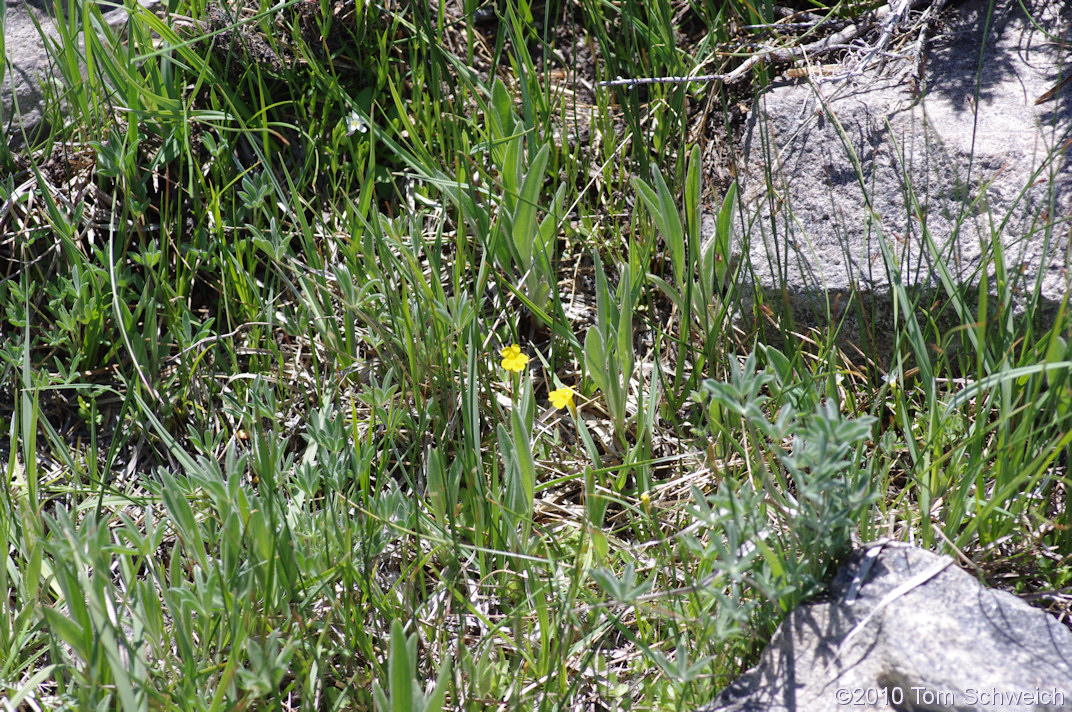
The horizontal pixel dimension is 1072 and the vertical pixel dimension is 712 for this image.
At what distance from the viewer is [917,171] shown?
241cm

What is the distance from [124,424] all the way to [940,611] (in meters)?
2.31

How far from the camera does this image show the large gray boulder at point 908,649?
1464 millimetres

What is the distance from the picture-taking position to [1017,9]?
2.70 m

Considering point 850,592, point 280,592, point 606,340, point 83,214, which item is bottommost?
point 280,592

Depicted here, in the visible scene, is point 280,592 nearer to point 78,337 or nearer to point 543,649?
point 543,649

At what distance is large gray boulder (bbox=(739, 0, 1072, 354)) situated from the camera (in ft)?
7.28

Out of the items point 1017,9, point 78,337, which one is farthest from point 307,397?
point 1017,9

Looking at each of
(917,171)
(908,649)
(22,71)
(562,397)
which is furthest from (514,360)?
(22,71)

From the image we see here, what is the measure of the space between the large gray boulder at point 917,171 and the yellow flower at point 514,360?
0.74 metres

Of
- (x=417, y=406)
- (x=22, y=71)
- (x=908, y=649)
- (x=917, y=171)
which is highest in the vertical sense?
(x=22, y=71)

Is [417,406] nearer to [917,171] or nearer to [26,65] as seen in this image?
[917,171]

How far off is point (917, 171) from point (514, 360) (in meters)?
1.38

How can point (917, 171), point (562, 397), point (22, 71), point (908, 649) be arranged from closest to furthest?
point (908, 649), point (562, 397), point (917, 171), point (22, 71)

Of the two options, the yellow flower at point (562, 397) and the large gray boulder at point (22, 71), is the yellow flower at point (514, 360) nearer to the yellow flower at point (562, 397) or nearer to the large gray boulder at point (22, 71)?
the yellow flower at point (562, 397)
